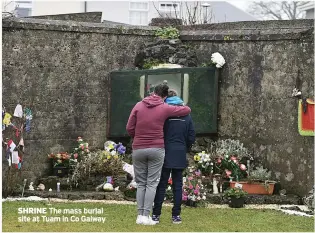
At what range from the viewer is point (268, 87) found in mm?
Answer: 12945

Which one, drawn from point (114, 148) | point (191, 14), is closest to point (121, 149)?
point (114, 148)

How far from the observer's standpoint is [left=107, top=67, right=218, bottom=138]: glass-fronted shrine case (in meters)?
13.4

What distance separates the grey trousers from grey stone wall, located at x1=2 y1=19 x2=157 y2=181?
12.5 ft

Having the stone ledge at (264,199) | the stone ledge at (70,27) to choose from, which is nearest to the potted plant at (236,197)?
the stone ledge at (264,199)

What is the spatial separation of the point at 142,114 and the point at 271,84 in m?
3.92

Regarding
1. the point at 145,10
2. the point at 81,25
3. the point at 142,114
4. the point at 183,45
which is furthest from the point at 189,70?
the point at 145,10

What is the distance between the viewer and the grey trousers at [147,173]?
31.2ft

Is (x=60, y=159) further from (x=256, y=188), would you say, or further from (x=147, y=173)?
(x=147, y=173)

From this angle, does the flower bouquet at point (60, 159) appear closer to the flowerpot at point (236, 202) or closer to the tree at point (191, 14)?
the flowerpot at point (236, 202)

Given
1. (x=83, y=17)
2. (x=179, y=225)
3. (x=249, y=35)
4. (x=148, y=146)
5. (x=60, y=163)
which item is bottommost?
(x=179, y=225)

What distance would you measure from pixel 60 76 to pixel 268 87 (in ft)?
11.6

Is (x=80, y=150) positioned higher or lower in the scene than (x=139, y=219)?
higher

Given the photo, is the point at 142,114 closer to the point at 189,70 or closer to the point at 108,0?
the point at 189,70

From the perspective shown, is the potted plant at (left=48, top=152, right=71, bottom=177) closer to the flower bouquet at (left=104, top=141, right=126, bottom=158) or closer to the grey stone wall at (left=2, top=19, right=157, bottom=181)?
the grey stone wall at (left=2, top=19, right=157, bottom=181)
